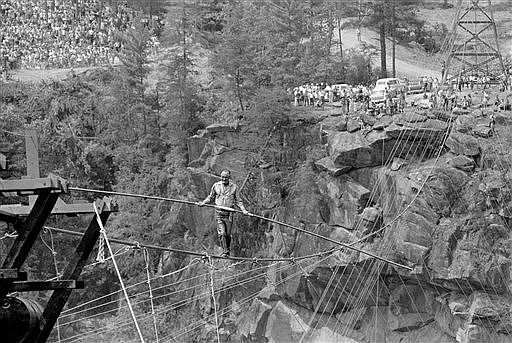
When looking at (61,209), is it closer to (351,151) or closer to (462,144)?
(462,144)

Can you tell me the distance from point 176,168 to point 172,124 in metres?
1.94

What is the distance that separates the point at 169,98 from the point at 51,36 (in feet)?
30.5

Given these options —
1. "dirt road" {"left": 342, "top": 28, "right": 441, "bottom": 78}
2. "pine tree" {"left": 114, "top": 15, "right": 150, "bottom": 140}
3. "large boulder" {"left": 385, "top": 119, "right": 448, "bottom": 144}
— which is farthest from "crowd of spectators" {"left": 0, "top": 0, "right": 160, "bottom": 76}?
"large boulder" {"left": 385, "top": 119, "right": 448, "bottom": 144}

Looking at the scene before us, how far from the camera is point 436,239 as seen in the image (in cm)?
2162

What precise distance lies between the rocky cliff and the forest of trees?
2.05 m

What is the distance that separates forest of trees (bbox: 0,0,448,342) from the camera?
94.4ft

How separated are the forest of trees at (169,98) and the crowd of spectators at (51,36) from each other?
1.78m

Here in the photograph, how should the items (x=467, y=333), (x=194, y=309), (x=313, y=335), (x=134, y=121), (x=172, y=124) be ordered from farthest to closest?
(x=134, y=121) → (x=172, y=124) → (x=194, y=309) → (x=313, y=335) → (x=467, y=333)

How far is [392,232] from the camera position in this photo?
22125 mm

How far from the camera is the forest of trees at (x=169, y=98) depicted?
2877cm

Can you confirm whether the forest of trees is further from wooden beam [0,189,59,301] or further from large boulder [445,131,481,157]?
wooden beam [0,189,59,301]

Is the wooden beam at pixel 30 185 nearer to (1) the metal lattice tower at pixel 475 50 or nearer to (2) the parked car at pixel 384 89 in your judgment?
(1) the metal lattice tower at pixel 475 50

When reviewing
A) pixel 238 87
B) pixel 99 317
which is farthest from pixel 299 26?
pixel 99 317

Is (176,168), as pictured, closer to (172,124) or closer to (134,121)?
(172,124)
